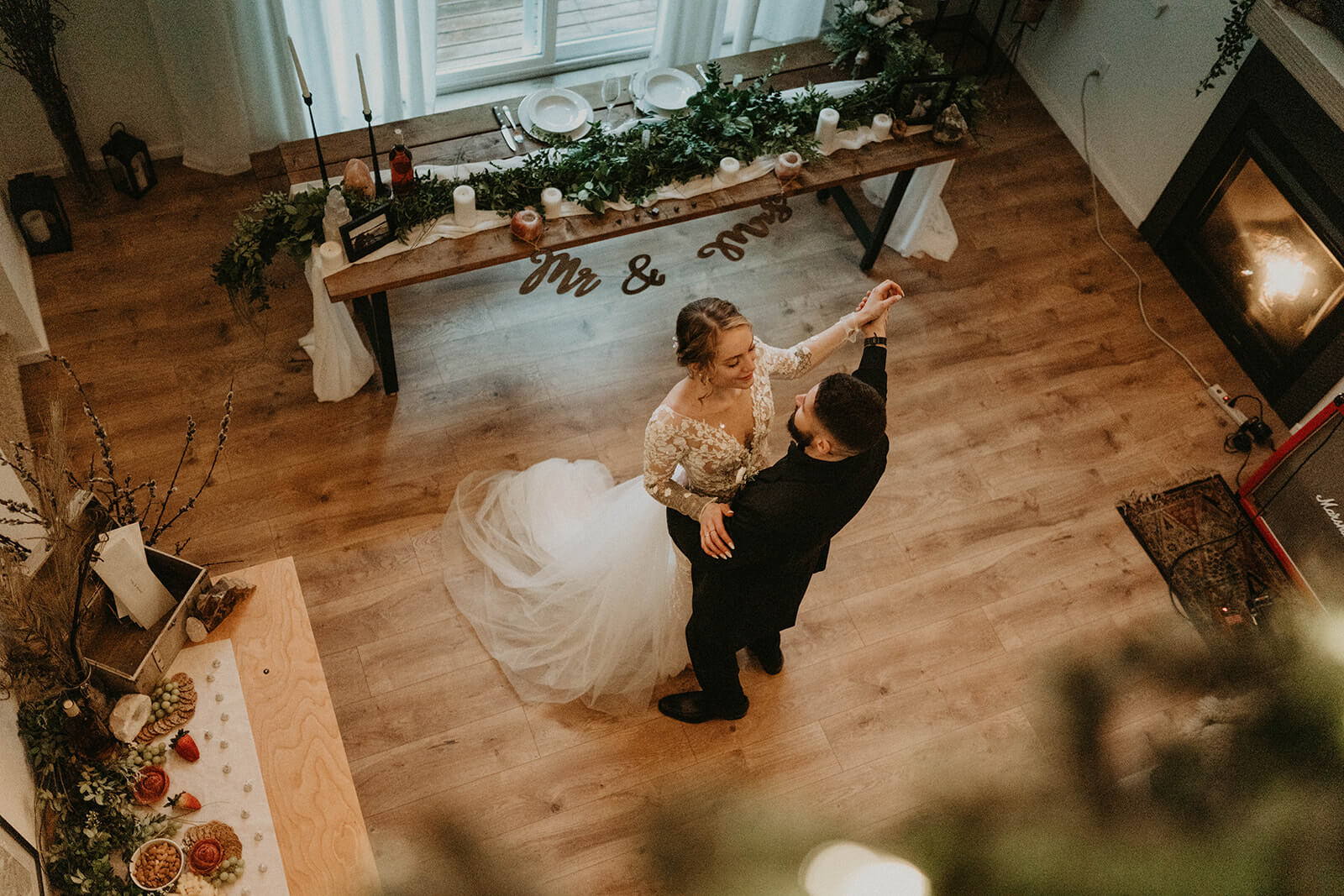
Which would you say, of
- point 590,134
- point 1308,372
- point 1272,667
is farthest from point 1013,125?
point 1272,667

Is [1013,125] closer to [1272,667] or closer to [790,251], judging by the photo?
[790,251]

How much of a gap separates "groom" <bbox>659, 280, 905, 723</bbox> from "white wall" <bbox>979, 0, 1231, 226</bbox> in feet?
8.60

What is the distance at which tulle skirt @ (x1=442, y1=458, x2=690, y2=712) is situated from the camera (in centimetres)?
288

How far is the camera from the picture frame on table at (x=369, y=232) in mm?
3064

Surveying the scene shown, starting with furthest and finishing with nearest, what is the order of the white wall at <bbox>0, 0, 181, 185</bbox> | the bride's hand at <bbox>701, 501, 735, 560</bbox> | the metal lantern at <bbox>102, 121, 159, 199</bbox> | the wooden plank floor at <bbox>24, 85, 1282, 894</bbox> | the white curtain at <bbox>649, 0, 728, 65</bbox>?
1. the white curtain at <bbox>649, 0, 728, 65</bbox>
2. the metal lantern at <bbox>102, 121, 159, 199</bbox>
3. the white wall at <bbox>0, 0, 181, 185</bbox>
4. the wooden plank floor at <bbox>24, 85, 1282, 894</bbox>
5. the bride's hand at <bbox>701, 501, 735, 560</bbox>

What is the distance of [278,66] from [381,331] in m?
1.33

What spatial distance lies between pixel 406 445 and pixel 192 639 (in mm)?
1458

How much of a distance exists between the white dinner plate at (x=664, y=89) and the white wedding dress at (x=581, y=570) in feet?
4.62

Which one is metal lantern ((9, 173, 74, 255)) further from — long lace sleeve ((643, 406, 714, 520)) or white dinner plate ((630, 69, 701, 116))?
long lace sleeve ((643, 406, 714, 520))

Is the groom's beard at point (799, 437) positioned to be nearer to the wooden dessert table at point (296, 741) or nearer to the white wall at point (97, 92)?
the wooden dessert table at point (296, 741)

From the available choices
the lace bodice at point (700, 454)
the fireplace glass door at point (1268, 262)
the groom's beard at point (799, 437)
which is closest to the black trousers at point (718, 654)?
the lace bodice at point (700, 454)

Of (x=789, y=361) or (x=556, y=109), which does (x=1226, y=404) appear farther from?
(x=556, y=109)

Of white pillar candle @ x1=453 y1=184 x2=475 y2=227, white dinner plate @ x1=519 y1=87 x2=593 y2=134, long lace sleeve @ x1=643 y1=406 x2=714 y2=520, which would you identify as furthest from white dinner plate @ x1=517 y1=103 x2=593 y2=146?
long lace sleeve @ x1=643 y1=406 x2=714 y2=520

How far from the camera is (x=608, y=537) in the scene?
2.95m
